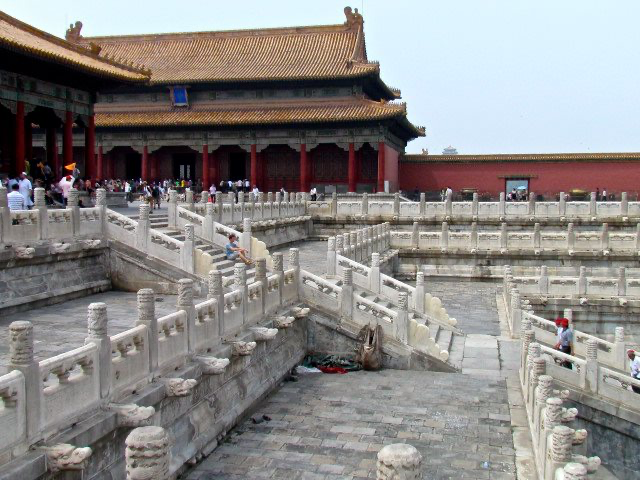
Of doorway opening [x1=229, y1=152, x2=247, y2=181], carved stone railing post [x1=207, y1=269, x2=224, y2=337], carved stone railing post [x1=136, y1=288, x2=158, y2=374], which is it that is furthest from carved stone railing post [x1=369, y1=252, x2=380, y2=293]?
doorway opening [x1=229, y1=152, x2=247, y2=181]

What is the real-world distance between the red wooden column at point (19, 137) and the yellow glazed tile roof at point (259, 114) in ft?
60.7

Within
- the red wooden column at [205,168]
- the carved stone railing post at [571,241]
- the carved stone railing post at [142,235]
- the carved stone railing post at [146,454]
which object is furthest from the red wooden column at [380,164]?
the carved stone railing post at [146,454]

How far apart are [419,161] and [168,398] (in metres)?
34.6

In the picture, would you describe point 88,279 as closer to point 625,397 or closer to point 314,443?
point 314,443

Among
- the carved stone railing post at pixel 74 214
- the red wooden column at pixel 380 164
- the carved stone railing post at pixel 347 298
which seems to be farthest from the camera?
the red wooden column at pixel 380 164

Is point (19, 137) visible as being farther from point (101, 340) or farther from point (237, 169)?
point (237, 169)

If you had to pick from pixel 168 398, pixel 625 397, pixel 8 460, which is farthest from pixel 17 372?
pixel 625 397

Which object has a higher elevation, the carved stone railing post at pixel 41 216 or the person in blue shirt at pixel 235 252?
the carved stone railing post at pixel 41 216

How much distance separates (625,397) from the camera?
13.0 meters

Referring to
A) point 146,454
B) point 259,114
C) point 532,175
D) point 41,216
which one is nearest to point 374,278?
point 41,216

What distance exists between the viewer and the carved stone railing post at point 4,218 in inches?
474

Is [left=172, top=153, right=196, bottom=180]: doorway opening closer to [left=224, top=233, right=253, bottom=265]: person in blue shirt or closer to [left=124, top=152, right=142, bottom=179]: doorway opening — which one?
[left=124, top=152, right=142, bottom=179]: doorway opening

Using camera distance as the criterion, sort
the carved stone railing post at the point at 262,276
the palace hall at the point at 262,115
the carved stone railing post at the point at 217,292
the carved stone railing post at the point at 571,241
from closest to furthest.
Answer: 1. the carved stone railing post at the point at 217,292
2. the carved stone railing post at the point at 262,276
3. the carved stone railing post at the point at 571,241
4. the palace hall at the point at 262,115

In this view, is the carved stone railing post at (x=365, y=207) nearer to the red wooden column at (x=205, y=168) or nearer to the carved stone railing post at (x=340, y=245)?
the carved stone railing post at (x=340, y=245)
